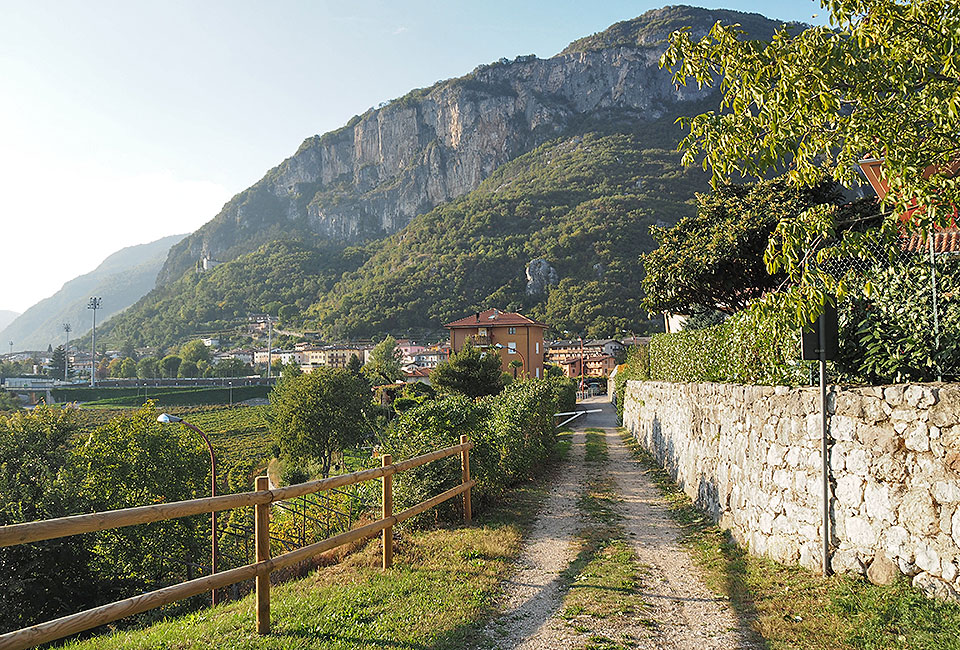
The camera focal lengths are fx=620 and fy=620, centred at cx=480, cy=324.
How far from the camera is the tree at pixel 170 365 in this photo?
11106 centimetres

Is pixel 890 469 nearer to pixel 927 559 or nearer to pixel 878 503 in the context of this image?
pixel 878 503

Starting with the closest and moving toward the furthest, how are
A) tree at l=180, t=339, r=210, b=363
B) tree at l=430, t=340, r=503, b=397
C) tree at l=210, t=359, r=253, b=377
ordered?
tree at l=430, t=340, r=503, b=397
tree at l=210, t=359, r=253, b=377
tree at l=180, t=339, r=210, b=363

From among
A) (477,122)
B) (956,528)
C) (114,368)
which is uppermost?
(477,122)

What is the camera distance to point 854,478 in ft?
17.7

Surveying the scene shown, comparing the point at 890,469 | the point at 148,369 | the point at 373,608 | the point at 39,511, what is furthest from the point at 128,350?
the point at 890,469

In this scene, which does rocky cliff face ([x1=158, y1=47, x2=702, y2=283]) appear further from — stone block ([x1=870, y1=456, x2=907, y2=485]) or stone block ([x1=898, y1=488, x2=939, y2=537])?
stone block ([x1=898, y1=488, x2=939, y2=537])

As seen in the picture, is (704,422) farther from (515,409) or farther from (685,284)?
(685,284)

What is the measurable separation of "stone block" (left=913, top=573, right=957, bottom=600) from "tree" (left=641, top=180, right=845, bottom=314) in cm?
1069

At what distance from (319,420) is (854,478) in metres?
39.3

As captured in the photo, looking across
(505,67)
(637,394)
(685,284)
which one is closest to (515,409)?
(685,284)

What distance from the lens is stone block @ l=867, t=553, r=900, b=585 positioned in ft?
16.3

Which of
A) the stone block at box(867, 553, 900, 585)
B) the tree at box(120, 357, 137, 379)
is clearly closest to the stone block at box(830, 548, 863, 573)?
the stone block at box(867, 553, 900, 585)

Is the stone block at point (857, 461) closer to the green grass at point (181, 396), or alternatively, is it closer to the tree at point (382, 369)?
the tree at point (382, 369)

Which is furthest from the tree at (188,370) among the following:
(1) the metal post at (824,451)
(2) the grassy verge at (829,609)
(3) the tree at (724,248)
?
(1) the metal post at (824,451)
